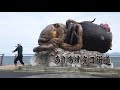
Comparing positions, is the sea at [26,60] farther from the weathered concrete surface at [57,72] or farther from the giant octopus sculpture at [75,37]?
the giant octopus sculpture at [75,37]

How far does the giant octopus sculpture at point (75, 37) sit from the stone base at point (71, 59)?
81 millimetres

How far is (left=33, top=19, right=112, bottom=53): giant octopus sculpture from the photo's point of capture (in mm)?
8367

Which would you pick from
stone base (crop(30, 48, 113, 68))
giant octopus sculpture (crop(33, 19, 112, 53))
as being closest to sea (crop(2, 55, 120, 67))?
stone base (crop(30, 48, 113, 68))

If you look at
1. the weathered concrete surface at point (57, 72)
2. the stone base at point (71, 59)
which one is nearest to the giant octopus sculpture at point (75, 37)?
the stone base at point (71, 59)

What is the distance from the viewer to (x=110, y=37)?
8328 millimetres

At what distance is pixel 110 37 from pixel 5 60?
2.07 metres

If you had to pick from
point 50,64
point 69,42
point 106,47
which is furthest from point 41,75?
point 106,47

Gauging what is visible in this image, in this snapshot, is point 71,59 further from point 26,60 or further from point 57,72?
point 26,60

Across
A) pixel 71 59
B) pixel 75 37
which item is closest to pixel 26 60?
pixel 71 59

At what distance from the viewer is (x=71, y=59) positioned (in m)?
Result: 8.42
